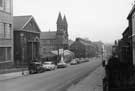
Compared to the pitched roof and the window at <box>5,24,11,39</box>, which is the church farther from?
the window at <box>5,24,11,39</box>

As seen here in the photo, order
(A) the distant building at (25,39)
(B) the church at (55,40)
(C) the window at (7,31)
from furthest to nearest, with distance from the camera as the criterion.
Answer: (B) the church at (55,40) → (A) the distant building at (25,39) → (C) the window at (7,31)

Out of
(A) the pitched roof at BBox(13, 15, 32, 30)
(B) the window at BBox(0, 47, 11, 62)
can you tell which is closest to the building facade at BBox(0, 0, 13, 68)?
(B) the window at BBox(0, 47, 11, 62)

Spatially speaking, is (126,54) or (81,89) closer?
(81,89)

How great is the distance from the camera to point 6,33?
127 ft

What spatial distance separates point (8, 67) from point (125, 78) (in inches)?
1145

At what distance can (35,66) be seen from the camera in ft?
110

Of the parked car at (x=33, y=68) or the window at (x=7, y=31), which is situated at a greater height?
the window at (x=7, y=31)

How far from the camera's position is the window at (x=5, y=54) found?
37.1 m

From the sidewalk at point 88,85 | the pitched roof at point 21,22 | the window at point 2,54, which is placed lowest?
the sidewalk at point 88,85

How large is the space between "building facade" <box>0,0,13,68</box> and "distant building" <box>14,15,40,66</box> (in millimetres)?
5002

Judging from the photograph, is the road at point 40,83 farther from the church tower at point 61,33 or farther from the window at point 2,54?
the church tower at point 61,33

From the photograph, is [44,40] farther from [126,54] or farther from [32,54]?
[126,54]

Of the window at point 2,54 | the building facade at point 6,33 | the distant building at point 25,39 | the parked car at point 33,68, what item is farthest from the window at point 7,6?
the parked car at point 33,68

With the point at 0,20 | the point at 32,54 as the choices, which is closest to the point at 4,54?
the point at 0,20
